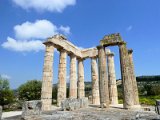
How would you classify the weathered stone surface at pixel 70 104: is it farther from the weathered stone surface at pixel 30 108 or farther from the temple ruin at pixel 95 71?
the weathered stone surface at pixel 30 108

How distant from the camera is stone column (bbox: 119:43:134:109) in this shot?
20.1 m

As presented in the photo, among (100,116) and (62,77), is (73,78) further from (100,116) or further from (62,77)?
(100,116)

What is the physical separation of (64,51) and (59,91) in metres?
6.12

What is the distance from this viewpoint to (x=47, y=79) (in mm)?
24125

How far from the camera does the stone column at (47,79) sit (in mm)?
23375

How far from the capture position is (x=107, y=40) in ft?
74.2

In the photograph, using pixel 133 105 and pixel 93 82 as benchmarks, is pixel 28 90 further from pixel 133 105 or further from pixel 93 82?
pixel 133 105

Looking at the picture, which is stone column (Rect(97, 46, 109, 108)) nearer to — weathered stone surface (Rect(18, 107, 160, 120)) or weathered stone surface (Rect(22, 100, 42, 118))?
weathered stone surface (Rect(18, 107, 160, 120))

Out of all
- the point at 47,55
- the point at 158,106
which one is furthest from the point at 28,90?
the point at 158,106

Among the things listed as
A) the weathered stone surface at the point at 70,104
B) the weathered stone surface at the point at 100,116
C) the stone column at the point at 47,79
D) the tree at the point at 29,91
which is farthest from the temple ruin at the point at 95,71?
the tree at the point at 29,91

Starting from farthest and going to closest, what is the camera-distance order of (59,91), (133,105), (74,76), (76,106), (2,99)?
1. (2,99)
2. (74,76)
3. (59,91)
4. (133,105)
5. (76,106)

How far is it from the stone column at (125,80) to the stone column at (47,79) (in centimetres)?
944

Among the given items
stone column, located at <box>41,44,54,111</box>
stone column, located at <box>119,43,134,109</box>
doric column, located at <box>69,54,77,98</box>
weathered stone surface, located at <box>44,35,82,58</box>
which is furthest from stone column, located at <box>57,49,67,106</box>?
stone column, located at <box>119,43,134,109</box>

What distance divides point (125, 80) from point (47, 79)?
10019 millimetres
